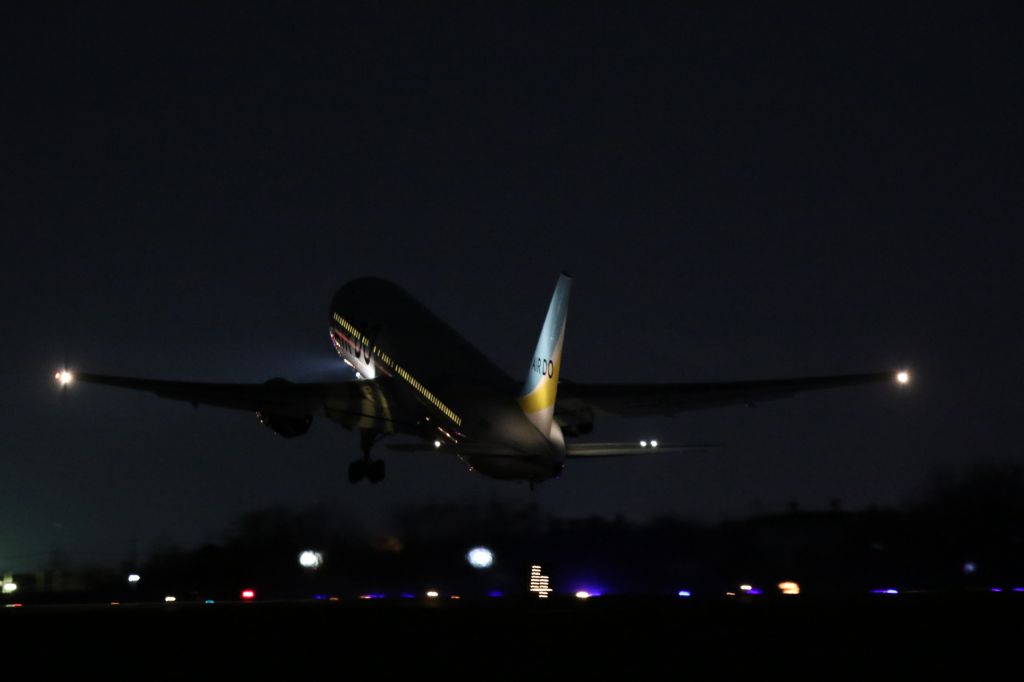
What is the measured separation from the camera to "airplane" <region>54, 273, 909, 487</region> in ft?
145

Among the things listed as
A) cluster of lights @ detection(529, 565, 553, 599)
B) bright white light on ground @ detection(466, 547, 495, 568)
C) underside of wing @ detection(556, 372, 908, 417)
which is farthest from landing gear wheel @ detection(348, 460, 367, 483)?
cluster of lights @ detection(529, 565, 553, 599)

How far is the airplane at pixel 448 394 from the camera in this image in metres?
44.1

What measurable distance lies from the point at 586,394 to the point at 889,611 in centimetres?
2085

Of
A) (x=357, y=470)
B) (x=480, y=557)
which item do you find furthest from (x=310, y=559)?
(x=357, y=470)

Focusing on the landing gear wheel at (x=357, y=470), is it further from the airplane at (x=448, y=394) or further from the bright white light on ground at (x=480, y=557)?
the bright white light on ground at (x=480, y=557)

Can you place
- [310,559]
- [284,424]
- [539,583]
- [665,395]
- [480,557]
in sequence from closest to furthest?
[539,583]
[480,557]
[310,559]
[665,395]
[284,424]

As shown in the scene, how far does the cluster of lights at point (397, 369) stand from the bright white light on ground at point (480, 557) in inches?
209

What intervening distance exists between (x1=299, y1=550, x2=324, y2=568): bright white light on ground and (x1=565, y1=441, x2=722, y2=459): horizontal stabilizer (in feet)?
26.8

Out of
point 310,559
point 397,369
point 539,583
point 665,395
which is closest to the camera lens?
point 539,583

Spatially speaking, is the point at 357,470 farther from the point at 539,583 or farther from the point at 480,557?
the point at 539,583

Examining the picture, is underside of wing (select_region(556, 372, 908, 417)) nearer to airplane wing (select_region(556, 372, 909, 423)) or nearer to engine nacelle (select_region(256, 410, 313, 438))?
airplane wing (select_region(556, 372, 909, 423))

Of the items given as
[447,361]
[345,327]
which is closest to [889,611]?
[447,361]

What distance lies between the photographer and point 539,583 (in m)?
39.9

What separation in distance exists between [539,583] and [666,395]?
464 inches
